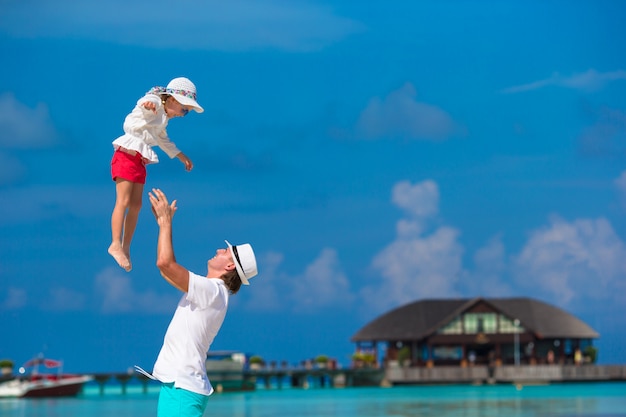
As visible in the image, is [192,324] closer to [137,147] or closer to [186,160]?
[137,147]

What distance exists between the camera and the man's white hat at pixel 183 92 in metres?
7.47

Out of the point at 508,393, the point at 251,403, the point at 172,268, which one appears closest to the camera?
the point at 172,268

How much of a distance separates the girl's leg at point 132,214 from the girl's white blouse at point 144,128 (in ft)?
0.71

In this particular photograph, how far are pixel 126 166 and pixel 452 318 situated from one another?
72563mm

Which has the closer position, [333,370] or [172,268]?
[172,268]

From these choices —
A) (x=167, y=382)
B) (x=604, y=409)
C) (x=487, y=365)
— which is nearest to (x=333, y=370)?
(x=487, y=365)

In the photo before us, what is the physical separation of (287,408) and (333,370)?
2322 cm

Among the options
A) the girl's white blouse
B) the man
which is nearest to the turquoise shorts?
the man

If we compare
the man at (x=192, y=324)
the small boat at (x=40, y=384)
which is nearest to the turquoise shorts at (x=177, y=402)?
the man at (x=192, y=324)

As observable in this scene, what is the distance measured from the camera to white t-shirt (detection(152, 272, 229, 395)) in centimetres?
696

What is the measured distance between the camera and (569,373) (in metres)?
77.6

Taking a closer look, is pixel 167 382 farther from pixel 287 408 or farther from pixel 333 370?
pixel 333 370

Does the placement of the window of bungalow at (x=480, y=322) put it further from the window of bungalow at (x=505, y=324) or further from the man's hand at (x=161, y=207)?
the man's hand at (x=161, y=207)

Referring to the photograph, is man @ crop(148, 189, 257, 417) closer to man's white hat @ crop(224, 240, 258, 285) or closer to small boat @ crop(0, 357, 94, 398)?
man's white hat @ crop(224, 240, 258, 285)
